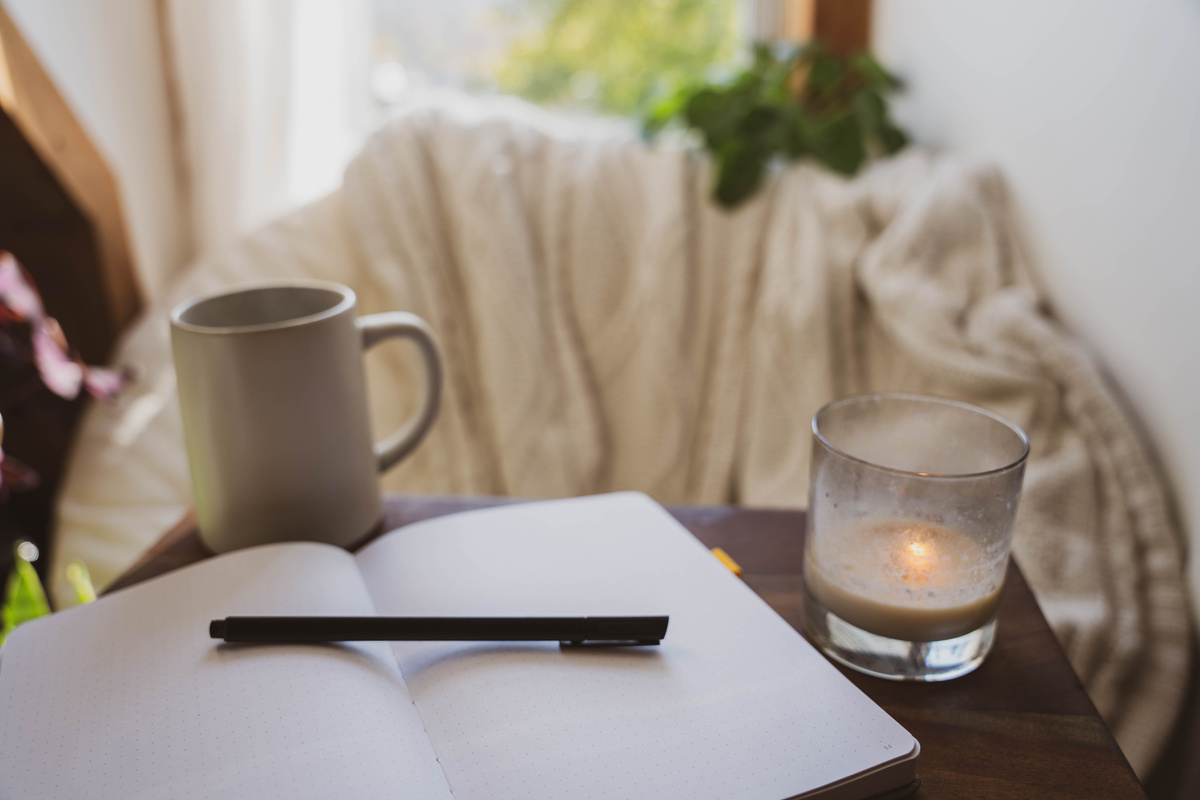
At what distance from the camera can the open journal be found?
319 millimetres

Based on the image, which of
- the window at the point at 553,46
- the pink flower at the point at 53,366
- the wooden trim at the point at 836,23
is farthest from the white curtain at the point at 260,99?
the wooden trim at the point at 836,23

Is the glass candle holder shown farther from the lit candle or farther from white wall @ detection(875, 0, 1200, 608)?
white wall @ detection(875, 0, 1200, 608)

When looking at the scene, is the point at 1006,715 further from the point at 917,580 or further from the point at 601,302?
the point at 601,302

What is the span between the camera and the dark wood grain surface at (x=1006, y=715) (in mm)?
348

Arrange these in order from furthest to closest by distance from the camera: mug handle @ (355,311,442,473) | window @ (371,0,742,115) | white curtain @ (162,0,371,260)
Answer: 1. window @ (371,0,742,115)
2. white curtain @ (162,0,371,260)
3. mug handle @ (355,311,442,473)

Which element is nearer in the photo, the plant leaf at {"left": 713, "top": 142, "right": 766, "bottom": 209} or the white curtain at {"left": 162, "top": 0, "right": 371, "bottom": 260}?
the plant leaf at {"left": 713, "top": 142, "right": 766, "bottom": 209}

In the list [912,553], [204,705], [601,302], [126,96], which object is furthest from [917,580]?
[126,96]

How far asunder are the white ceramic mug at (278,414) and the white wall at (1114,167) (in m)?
0.59

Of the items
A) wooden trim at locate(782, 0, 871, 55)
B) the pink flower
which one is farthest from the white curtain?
wooden trim at locate(782, 0, 871, 55)

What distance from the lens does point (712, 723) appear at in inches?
13.7

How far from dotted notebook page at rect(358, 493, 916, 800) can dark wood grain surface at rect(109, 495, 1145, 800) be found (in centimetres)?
4

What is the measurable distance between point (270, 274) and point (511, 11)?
2.23 feet

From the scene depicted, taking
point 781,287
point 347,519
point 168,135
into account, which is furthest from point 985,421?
point 168,135

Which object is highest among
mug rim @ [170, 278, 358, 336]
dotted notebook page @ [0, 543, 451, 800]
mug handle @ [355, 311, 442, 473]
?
mug rim @ [170, 278, 358, 336]
